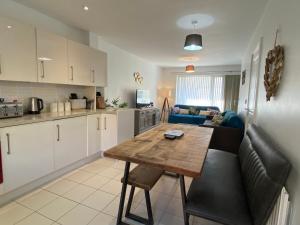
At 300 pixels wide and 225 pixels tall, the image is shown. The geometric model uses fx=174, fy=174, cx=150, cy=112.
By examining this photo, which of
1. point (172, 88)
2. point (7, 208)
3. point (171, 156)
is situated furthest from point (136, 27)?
point (172, 88)

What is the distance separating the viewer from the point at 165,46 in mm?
4176

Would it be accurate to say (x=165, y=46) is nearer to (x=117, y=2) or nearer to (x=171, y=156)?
(x=117, y=2)

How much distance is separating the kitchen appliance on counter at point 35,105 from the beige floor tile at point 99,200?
144 centimetres

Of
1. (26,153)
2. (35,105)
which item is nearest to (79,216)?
(26,153)

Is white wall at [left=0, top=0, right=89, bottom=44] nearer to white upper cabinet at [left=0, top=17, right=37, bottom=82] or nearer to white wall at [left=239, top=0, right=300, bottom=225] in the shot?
white upper cabinet at [left=0, top=17, right=37, bottom=82]

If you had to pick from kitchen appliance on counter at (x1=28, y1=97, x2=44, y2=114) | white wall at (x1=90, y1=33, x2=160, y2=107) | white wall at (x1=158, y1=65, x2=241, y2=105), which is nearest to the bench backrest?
kitchen appliance on counter at (x1=28, y1=97, x2=44, y2=114)

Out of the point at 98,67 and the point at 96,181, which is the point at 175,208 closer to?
the point at 96,181

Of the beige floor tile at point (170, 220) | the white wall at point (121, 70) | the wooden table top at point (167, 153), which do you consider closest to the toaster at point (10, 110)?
the wooden table top at point (167, 153)

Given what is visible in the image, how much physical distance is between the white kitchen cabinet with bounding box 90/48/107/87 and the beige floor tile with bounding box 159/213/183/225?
99.2 inches

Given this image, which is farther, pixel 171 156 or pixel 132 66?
pixel 132 66

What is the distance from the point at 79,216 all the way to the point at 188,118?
5041mm

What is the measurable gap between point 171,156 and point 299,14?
130cm

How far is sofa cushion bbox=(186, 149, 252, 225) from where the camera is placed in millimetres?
1145

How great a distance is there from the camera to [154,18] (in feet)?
8.69
